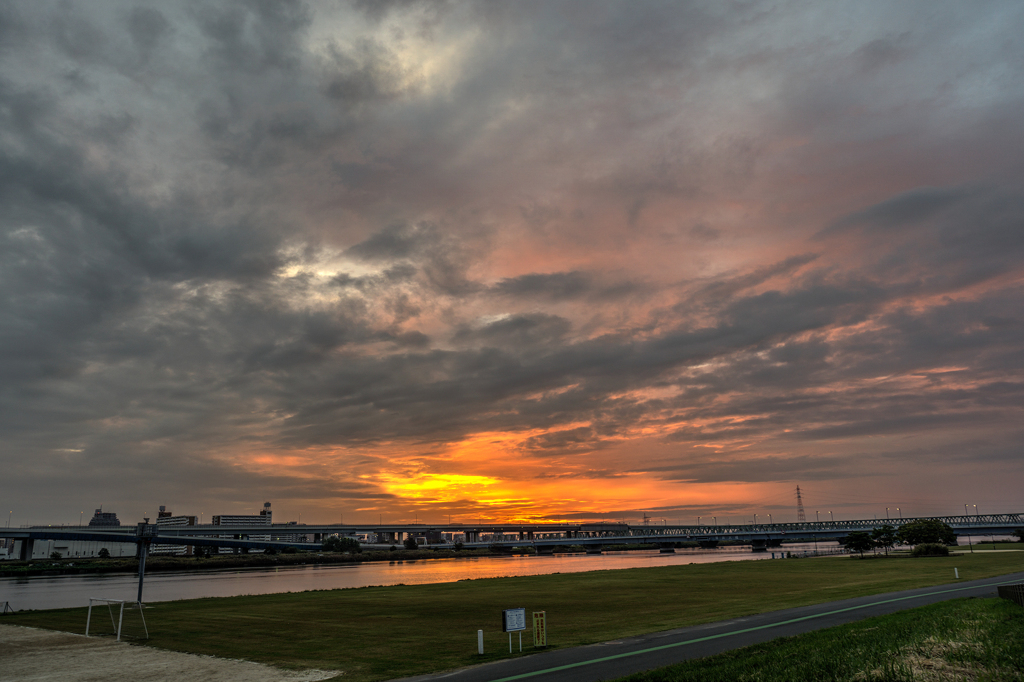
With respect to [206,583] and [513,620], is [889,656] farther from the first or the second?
[206,583]

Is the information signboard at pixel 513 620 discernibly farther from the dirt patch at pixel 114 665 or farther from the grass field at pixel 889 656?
the grass field at pixel 889 656

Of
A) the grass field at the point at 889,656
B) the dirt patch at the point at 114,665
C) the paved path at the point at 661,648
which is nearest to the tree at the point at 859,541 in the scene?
the paved path at the point at 661,648

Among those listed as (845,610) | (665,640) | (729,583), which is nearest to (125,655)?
(665,640)

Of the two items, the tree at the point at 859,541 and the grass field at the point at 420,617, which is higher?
the grass field at the point at 420,617

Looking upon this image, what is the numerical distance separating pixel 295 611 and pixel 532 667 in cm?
3439

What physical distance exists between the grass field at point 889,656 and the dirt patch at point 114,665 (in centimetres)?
1500

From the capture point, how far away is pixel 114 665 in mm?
27031

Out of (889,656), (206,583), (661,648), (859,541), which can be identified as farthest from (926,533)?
(206,583)

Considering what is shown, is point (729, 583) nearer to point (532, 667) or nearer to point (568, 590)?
point (568, 590)

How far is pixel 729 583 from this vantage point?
65.6 m

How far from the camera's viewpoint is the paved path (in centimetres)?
2070

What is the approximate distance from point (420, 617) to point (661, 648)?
24.8m

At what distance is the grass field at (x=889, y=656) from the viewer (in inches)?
603

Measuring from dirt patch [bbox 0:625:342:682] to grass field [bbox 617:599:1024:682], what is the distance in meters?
15.0
